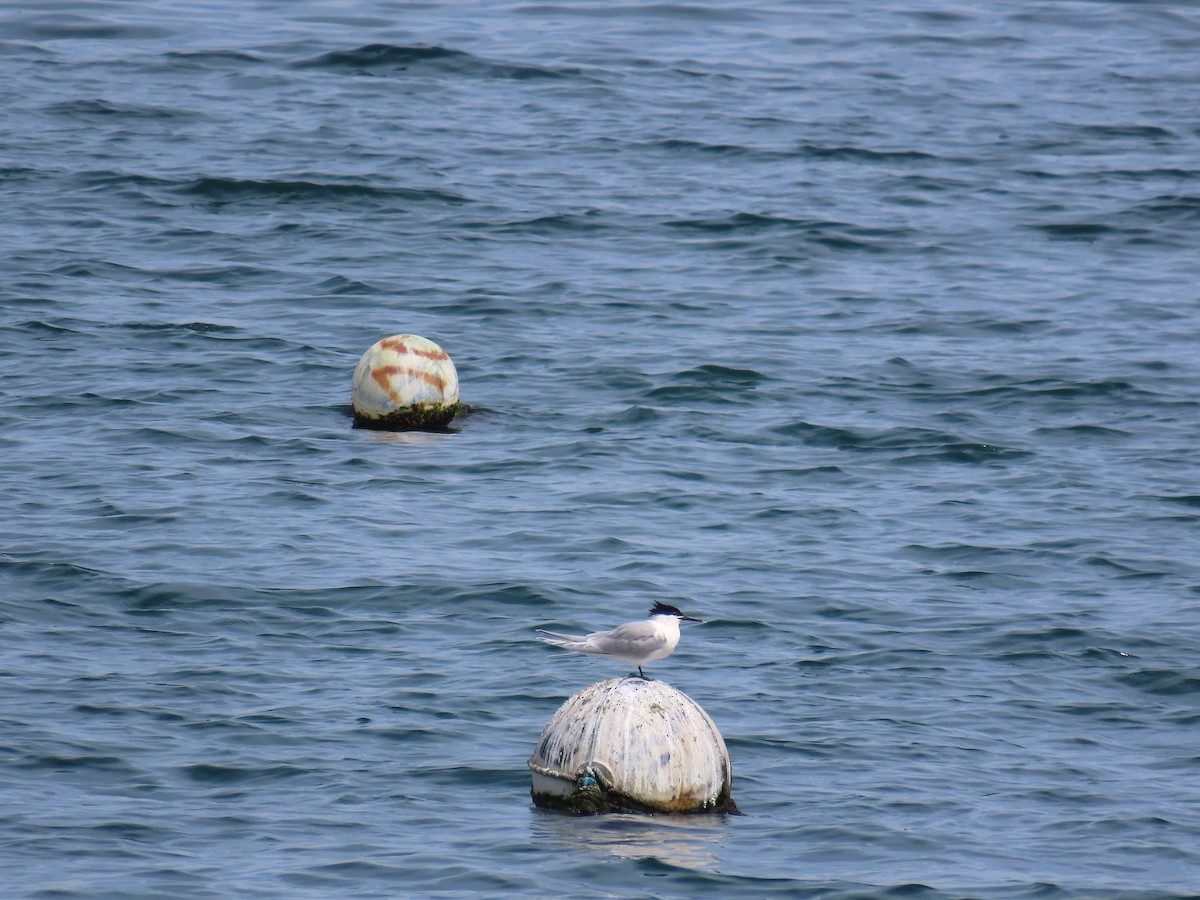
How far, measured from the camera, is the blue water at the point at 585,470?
11344 mm

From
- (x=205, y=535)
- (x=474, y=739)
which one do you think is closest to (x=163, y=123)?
(x=205, y=535)

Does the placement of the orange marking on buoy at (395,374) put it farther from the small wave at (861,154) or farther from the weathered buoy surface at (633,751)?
the small wave at (861,154)

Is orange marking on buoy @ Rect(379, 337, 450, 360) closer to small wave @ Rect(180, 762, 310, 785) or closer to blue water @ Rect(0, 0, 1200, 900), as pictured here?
blue water @ Rect(0, 0, 1200, 900)

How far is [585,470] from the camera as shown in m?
19.1

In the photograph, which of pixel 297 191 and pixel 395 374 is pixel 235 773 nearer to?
pixel 395 374

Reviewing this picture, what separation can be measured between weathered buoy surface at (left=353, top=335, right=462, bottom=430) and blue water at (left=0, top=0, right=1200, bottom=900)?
317 millimetres

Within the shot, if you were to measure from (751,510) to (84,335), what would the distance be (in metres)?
10.0

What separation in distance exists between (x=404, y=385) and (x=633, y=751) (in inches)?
363

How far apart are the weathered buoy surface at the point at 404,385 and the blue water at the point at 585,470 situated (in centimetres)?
32

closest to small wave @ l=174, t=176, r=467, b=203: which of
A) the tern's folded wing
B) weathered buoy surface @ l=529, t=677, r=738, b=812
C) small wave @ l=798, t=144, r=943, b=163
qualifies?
small wave @ l=798, t=144, r=943, b=163

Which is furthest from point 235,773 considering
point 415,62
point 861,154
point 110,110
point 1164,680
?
point 415,62

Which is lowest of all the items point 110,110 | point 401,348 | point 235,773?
point 235,773

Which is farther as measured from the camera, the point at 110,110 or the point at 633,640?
the point at 110,110

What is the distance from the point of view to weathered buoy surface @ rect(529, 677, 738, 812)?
10.7m
